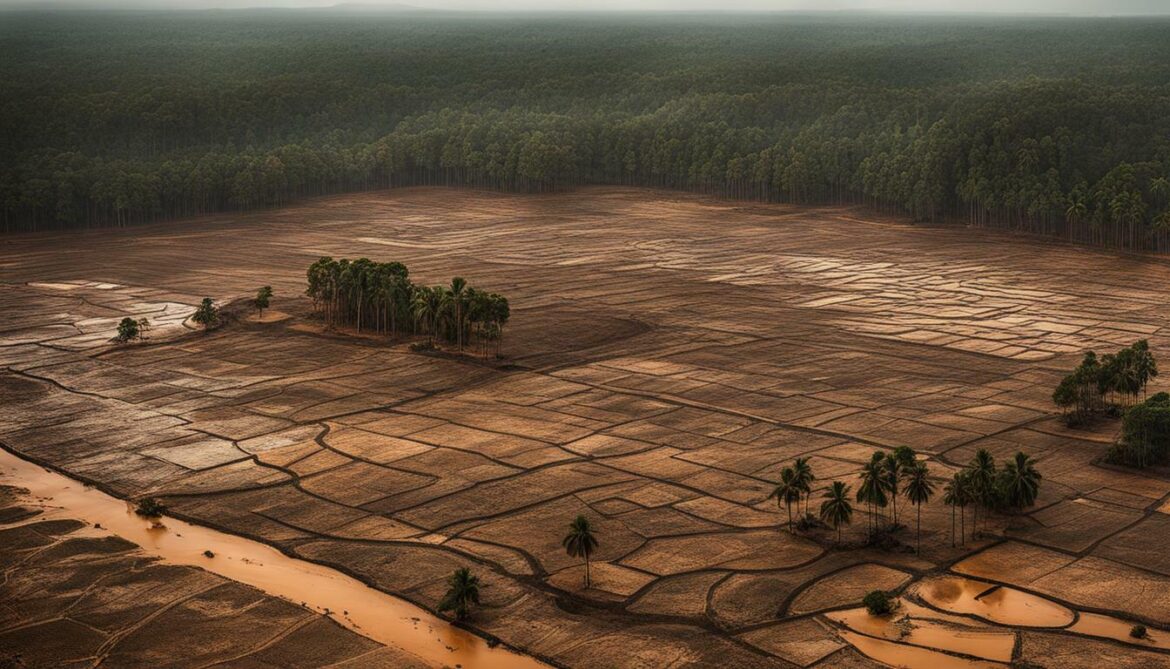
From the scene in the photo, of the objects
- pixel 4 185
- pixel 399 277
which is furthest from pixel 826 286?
pixel 4 185

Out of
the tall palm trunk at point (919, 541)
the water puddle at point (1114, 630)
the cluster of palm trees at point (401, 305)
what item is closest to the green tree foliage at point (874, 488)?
the tall palm trunk at point (919, 541)

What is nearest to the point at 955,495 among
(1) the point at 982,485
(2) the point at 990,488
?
(1) the point at 982,485

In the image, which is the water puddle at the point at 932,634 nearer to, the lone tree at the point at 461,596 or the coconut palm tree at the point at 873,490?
the coconut palm tree at the point at 873,490

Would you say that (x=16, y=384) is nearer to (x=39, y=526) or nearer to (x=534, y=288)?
(x=39, y=526)

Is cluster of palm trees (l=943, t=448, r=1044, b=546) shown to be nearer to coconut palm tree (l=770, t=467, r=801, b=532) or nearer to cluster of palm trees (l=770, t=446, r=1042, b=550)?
cluster of palm trees (l=770, t=446, r=1042, b=550)

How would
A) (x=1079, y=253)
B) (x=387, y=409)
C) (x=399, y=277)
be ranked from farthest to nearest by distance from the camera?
(x=1079, y=253), (x=399, y=277), (x=387, y=409)

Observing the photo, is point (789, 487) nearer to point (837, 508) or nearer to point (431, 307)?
point (837, 508)
